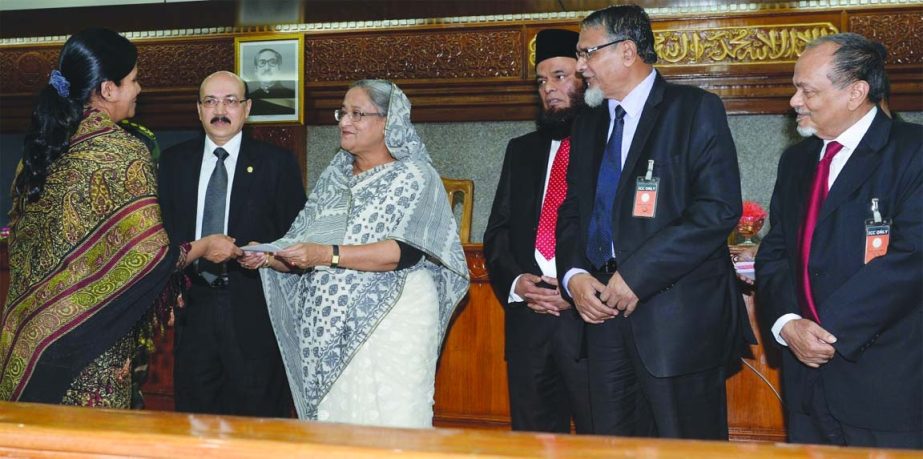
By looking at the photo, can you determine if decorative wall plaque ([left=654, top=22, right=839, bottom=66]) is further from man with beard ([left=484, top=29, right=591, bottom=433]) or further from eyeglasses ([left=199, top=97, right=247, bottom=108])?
eyeglasses ([left=199, top=97, right=247, bottom=108])

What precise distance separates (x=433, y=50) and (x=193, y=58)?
4.93 ft

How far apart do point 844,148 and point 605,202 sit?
60 cm

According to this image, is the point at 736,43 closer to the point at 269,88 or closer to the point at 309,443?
the point at 269,88

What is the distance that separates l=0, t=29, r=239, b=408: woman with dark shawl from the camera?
87.6 inches

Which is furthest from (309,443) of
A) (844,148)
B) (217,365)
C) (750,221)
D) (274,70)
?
(274,70)

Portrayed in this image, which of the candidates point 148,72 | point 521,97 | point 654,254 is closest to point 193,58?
point 148,72

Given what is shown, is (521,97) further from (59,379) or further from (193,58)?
(59,379)

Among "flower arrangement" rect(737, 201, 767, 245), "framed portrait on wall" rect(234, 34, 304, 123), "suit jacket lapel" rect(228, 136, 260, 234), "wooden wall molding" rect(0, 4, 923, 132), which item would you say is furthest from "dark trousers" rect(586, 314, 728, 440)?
"framed portrait on wall" rect(234, 34, 304, 123)

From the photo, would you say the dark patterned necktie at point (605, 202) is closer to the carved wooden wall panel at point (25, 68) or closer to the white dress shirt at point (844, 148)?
the white dress shirt at point (844, 148)

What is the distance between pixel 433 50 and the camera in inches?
212

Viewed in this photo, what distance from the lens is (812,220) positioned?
2.21 m

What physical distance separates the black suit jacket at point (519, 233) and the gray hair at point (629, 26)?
19.2 inches

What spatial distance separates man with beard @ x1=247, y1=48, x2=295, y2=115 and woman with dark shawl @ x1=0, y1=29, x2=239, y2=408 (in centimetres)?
317

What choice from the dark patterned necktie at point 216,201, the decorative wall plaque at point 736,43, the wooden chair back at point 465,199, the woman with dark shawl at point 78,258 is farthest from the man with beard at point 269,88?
the woman with dark shawl at point 78,258
